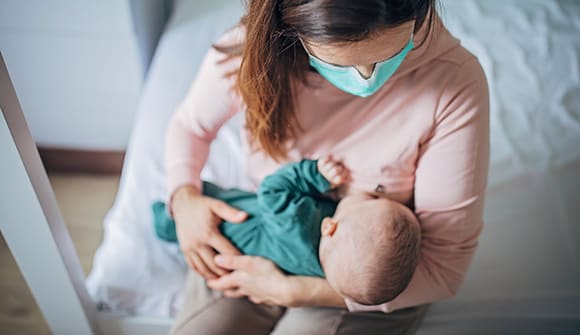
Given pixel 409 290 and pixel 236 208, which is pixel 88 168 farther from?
pixel 409 290

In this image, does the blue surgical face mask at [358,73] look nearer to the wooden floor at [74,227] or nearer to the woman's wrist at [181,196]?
the woman's wrist at [181,196]

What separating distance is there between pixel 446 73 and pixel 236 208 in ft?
1.48

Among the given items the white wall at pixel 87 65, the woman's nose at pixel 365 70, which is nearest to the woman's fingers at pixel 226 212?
the woman's nose at pixel 365 70

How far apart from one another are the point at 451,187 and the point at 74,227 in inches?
46.3

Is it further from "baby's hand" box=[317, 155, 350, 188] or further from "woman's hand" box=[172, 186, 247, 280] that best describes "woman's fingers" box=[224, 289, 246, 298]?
"baby's hand" box=[317, 155, 350, 188]

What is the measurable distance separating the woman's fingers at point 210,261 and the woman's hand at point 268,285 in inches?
0.5

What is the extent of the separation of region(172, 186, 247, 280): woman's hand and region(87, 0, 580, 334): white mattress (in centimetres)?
17

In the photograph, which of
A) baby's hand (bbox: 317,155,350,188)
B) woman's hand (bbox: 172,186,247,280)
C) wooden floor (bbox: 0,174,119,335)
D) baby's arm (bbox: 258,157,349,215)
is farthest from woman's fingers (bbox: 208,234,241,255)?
wooden floor (bbox: 0,174,119,335)

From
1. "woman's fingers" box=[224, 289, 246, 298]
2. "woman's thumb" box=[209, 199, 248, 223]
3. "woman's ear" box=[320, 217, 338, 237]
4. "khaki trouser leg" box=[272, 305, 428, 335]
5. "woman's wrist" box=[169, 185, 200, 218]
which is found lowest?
"khaki trouser leg" box=[272, 305, 428, 335]

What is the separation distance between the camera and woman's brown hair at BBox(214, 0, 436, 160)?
0.57 metres

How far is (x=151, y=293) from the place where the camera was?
107 cm

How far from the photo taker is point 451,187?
31.4 inches

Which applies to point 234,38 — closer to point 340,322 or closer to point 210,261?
point 210,261

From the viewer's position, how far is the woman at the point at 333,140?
691 mm
